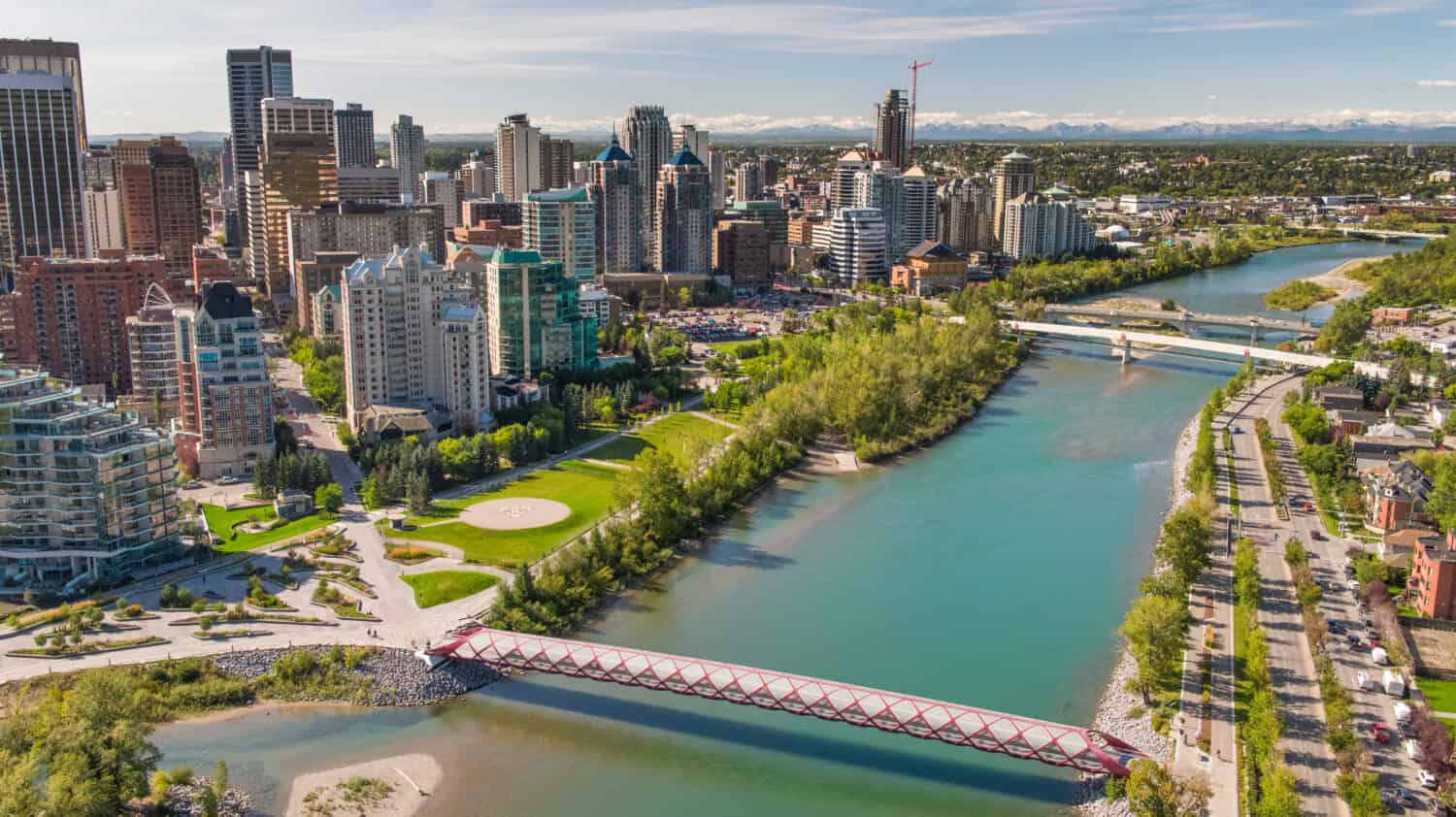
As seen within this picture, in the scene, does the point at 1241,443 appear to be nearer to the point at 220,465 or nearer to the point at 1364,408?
the point at 1364,408

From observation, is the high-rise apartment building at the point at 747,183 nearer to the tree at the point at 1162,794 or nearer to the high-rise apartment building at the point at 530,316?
the high-rise apartment building at the point at 530,316

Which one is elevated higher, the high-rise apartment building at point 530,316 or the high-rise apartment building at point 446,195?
the high-rise apartment building at point 446,195

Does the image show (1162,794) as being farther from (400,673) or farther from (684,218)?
(684,218)

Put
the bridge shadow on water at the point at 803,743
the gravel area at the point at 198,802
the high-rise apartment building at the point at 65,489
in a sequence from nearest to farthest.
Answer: the gravel area at the point at 198,802 < the bridge shadow on water at the point at 803,743 < the high-rise apartment building at the point at 65,489

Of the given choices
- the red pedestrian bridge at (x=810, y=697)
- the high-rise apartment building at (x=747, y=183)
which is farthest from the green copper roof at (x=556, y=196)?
the high-rise apartment building at (x=747, y=183)

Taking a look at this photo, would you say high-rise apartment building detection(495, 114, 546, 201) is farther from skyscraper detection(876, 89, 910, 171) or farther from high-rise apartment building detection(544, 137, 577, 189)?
skyscraper detection(876, 89, 910, 171)

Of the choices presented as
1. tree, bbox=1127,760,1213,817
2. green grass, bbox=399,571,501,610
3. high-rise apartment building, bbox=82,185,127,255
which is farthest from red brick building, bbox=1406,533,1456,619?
high-rise apartment building, bbox=82,185,127,255

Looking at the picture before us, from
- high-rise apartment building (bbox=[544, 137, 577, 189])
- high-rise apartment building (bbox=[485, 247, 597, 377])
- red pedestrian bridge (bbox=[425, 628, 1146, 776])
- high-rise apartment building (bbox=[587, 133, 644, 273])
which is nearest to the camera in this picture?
red pedestrian bridge (bbox=[425, 628, 1146, 776])
